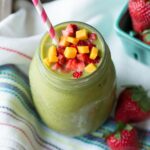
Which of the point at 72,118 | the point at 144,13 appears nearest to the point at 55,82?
the point at 72,118

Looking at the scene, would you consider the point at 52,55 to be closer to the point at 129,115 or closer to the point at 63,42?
the point at 63,42

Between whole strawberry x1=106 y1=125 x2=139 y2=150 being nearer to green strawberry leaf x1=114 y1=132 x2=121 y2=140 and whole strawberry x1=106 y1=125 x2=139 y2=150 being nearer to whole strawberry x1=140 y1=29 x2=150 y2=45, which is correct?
green strawberry leaf x1=114 y1=132 x2=121 y2=140

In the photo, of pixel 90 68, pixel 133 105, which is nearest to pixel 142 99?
pixel 133 105

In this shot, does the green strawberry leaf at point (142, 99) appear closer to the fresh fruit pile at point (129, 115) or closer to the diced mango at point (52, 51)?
the fresh fruit pile at point (129, 115)

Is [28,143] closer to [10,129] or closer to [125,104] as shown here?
[10,129]

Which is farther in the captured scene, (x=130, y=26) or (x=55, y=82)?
(x=130, y=26)

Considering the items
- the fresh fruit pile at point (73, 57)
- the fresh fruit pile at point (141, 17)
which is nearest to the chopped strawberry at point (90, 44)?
the fresh fruit pile at point (73, 57)
